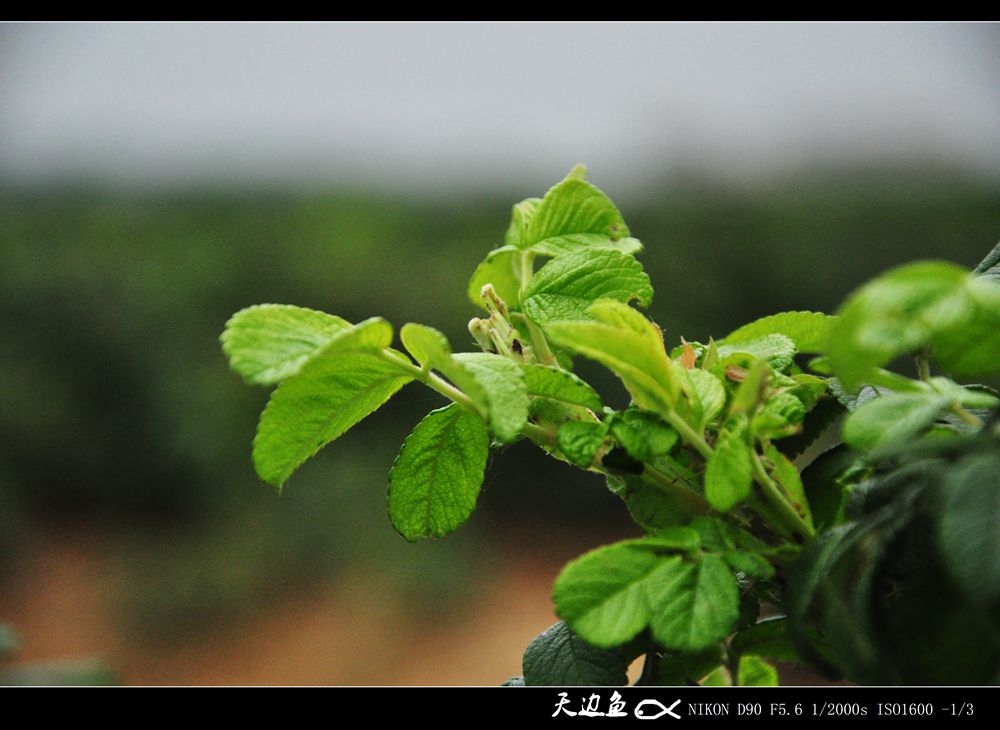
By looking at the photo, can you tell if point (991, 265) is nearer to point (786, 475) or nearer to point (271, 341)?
point (786, 475)

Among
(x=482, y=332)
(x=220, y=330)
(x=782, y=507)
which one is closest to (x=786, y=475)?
(x=782, y=507)

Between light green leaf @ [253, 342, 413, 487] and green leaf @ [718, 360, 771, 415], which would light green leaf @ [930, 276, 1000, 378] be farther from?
light green leaf @ [253, 342, 413, 487]

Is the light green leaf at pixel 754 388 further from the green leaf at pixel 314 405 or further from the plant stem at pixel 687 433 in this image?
the green leaf at pixel 314 405

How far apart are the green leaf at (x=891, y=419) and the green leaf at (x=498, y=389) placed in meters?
0.10

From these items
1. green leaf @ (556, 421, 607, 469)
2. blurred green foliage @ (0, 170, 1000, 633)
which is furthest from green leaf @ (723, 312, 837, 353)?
blurred green foliage @ (0, 170, 1000, 633)

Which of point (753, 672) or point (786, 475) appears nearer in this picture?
point (786, 475)

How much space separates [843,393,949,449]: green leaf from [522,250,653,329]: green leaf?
10 centimetres

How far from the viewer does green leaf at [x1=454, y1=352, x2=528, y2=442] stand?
0.27 m

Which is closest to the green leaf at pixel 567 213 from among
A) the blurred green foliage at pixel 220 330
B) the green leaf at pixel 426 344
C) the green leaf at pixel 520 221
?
the green leaf at pixel 520 221

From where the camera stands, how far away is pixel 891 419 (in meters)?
0.25

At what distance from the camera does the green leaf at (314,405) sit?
30cm

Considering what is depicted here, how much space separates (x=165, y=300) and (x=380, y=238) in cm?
77

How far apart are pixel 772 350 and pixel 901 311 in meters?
0.10
